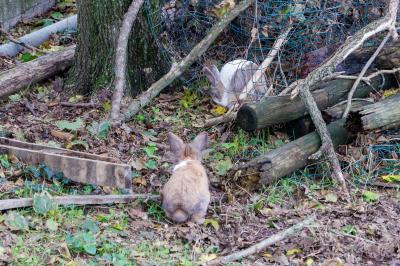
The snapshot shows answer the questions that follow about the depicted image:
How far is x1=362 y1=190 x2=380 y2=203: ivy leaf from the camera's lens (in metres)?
5.88

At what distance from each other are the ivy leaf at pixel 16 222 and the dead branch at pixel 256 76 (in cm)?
273

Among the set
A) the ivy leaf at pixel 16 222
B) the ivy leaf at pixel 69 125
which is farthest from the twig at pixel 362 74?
the ivy leaf at pixel 16 222

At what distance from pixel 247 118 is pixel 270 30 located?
1314 mm

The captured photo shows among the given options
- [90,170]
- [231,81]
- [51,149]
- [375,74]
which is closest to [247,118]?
[231,81]

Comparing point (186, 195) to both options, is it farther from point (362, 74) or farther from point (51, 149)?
point (362, 74)

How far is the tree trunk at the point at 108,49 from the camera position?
735 centimetres

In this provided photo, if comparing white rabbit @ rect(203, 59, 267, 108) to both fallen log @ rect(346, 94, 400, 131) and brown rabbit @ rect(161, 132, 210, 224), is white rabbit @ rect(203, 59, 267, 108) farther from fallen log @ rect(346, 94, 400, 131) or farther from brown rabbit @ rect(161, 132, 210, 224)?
brown rabbit @ rect(161, 132, 210, 224)

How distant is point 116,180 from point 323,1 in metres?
3.24

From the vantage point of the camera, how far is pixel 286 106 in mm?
6664

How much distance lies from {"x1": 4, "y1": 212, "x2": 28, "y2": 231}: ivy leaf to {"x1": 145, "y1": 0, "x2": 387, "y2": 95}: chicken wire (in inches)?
133

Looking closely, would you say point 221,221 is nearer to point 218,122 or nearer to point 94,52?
point 218,122

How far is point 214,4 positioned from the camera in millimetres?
7676

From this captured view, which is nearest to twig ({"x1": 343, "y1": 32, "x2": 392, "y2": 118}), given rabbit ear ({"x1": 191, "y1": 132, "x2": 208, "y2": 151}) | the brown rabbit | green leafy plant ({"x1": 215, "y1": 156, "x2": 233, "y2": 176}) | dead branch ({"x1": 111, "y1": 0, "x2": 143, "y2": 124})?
green leafy plant ({"x1": 215, "y1": 156, "x2": 233, "y2": 176})

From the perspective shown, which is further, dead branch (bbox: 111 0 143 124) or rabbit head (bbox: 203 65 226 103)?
rabbit head (bbox: 203 65 226 103)
